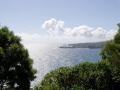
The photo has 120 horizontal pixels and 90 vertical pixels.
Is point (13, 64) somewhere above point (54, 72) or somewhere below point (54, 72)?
above

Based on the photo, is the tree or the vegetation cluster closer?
the tree

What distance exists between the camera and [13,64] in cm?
1450

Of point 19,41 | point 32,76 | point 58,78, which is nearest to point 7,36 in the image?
point 19,41

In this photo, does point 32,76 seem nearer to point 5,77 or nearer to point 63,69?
Result: point 5,77

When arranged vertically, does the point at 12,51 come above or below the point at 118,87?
above

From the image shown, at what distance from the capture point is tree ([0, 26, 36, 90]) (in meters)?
14.1

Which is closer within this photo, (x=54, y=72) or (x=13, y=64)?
(x=13, y=64)

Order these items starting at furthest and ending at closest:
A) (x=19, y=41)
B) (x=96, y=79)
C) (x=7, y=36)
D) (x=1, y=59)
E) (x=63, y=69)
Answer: (x=63, y=69)
(x=96, y=79)
(x=19, y=41)
(x=7, y=36)
(x=1, y=59)

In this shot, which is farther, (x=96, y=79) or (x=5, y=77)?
(x=96, y=79)

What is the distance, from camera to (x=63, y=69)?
21203 mm

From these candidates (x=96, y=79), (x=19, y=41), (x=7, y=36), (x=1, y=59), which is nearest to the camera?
(x=1, y=59)

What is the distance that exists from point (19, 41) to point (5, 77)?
378cm

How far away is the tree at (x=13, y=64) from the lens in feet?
46.3

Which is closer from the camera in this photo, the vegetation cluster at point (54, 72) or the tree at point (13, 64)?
the tree at point (13, 64)
